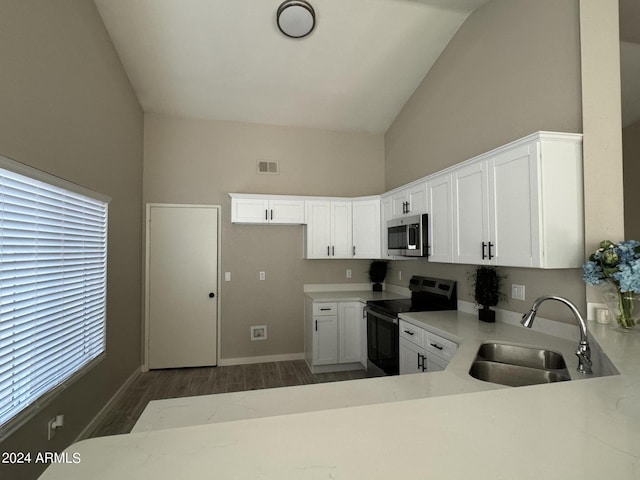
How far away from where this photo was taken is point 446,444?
77cm

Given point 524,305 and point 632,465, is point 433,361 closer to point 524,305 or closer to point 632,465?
point 524,305

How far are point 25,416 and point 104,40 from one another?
3126 millimetres

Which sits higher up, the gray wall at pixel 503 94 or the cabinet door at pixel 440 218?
the gray wall at pixel 503 94

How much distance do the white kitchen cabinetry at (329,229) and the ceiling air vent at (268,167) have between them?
71 cm

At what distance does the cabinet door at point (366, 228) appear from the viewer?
439 centimetres

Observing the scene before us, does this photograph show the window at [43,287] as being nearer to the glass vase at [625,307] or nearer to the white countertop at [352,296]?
the white countertop at [352,296]

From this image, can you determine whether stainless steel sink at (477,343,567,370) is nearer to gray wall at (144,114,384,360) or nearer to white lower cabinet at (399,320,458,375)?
white lower cabinet at (399,320,458,375)

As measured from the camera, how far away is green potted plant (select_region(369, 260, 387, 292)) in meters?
4.80

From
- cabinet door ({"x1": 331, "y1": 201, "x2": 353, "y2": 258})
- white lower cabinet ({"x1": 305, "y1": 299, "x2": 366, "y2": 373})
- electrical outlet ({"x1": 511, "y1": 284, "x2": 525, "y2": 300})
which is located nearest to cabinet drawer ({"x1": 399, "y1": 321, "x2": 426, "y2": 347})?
electrical outlet ({"x1": 511, "y1": 284, "x2": 525, "y2": 300})

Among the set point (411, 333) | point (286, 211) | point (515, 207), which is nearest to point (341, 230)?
point (286, 211)

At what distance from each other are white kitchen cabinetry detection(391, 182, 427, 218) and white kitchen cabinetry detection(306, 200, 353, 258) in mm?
752

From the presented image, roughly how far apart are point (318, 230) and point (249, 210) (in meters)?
0.95

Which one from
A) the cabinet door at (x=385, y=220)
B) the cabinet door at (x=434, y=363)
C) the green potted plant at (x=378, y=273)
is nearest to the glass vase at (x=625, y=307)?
the cabinet door at (x=434, y=363)

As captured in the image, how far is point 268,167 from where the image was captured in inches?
183
